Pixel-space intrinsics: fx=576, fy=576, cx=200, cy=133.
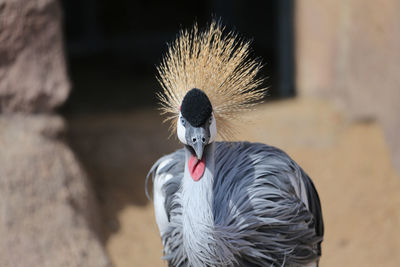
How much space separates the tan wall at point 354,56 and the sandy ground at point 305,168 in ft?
0.35

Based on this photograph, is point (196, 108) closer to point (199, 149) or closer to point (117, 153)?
point (199, 149)

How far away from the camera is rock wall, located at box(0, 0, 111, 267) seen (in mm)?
2326

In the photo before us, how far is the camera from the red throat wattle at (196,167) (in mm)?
1389

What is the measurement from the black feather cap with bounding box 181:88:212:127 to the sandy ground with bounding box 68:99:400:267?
0.96 m

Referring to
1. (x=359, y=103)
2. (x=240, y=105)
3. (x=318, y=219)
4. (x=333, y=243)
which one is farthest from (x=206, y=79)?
(x=359, y=103)

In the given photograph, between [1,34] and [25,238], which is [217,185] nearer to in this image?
[25,238]

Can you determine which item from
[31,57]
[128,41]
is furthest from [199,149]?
[128,41]

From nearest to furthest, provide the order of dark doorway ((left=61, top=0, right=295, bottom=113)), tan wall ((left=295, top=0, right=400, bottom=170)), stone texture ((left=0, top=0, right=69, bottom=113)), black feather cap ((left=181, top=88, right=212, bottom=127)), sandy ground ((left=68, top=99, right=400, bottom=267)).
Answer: black feather cap ((left=181, top=88, right=212, bottom=127))
stone texture ((left=0, top=0, right=69, bottom=113))
sandy ground ((left=68, top=99, right=400, bottom=267))
tan wall ((left=295, top=0, right=400, bottom=170))
dark doorway ((left=61, top=0, right=295, bottom=113))

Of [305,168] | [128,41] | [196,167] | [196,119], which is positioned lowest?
[305,168]

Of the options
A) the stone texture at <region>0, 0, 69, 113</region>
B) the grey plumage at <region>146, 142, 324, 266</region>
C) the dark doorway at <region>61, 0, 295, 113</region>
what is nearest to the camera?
Answer: the grey plumage at <region>146, 142, 324, 266</region>

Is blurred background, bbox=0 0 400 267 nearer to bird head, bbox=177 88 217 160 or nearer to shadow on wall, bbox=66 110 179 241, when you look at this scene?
shadow on wall, bbox=66 110 179 241

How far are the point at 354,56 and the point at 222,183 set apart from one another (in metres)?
1.99

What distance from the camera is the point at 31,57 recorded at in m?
2.51

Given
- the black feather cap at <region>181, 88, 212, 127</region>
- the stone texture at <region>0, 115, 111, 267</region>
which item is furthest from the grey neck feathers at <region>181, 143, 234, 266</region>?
the stone texture at <region>0, 115, 111, 267</region>
